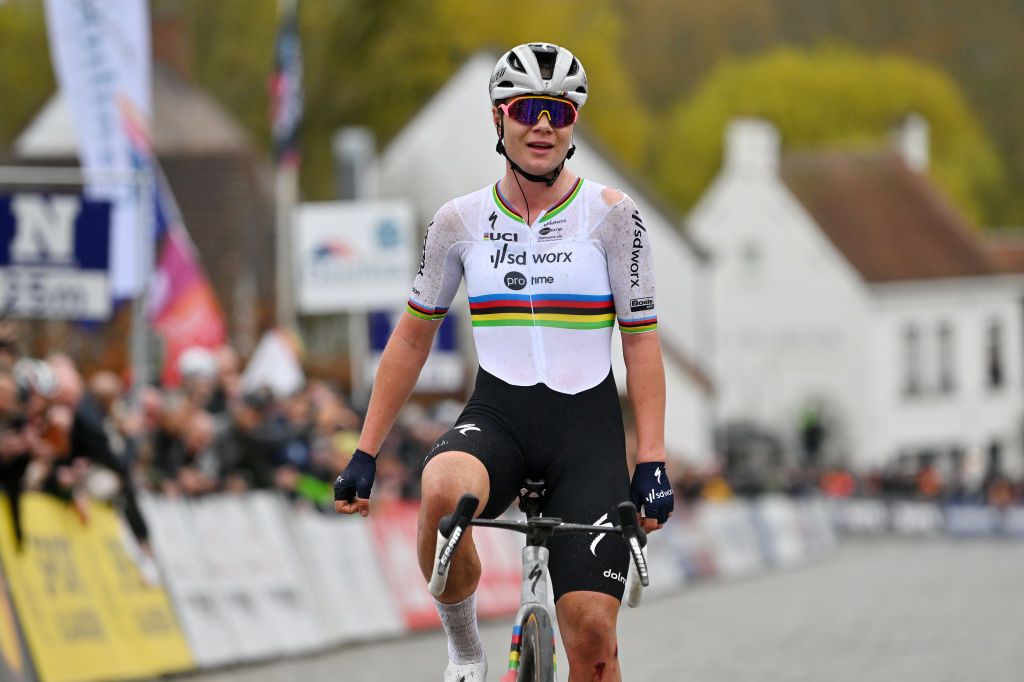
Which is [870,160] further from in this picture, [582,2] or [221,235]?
[221,235]

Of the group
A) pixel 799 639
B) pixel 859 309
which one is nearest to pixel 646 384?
pixel 799 639

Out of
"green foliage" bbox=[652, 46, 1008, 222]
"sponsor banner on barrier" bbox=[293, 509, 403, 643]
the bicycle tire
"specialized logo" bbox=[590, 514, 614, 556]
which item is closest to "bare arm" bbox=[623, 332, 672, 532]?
"specialized logo" bbox=[590, 514, 614, 556]

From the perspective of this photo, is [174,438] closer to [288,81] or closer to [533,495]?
[533,495]

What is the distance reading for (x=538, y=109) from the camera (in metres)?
7.51

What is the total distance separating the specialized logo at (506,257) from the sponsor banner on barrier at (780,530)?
2478 centimetres

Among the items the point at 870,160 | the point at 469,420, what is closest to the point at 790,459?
the point at 870,160

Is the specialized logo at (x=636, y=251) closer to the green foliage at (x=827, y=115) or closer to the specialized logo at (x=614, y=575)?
the specialized logo at (x=614, y=575)

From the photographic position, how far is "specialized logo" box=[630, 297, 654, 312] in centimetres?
753

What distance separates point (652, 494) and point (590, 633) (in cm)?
53

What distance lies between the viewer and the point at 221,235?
4362 cm

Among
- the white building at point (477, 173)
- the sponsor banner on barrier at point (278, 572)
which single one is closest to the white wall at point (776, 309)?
the white building at point (477, 173)

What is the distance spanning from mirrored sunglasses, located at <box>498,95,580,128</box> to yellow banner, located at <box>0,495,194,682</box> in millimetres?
5514

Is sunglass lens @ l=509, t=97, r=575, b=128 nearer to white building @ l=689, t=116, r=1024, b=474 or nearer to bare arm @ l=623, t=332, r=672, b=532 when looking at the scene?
bare arm @ l=623, t=332, r=672, b=532

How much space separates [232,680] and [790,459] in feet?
159
